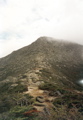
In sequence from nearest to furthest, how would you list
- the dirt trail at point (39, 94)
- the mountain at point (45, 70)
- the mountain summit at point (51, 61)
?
the dirt trail at point (39, 94)
the mountain at point (45, 70)
the mountain summit at point (51, 61)

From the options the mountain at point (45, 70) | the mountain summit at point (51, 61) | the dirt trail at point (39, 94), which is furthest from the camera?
the mountain summit at point (51, 61)

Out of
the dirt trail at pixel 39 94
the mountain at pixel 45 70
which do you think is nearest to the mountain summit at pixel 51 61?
the mountain at pixel 45 70

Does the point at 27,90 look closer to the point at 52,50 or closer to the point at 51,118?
the point at 51,118

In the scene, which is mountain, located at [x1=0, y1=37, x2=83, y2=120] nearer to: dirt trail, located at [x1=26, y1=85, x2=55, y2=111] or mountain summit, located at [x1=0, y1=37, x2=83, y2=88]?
mountain summit, located at [x1=0, y1=37, x2=83, y2=88]

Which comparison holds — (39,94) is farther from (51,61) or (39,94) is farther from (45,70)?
(51,61)

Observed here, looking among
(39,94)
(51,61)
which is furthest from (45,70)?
(39,94)

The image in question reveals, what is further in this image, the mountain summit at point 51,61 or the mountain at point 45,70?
the mountain summit at point 51,61

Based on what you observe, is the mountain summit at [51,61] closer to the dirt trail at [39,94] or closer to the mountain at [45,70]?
the mountain at [45,70]

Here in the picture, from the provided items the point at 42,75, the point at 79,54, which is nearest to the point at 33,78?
the point at 42,75

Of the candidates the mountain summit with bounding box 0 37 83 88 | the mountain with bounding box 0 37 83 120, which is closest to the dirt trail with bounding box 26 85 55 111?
the mountain with bounding box 0 37 83 120
